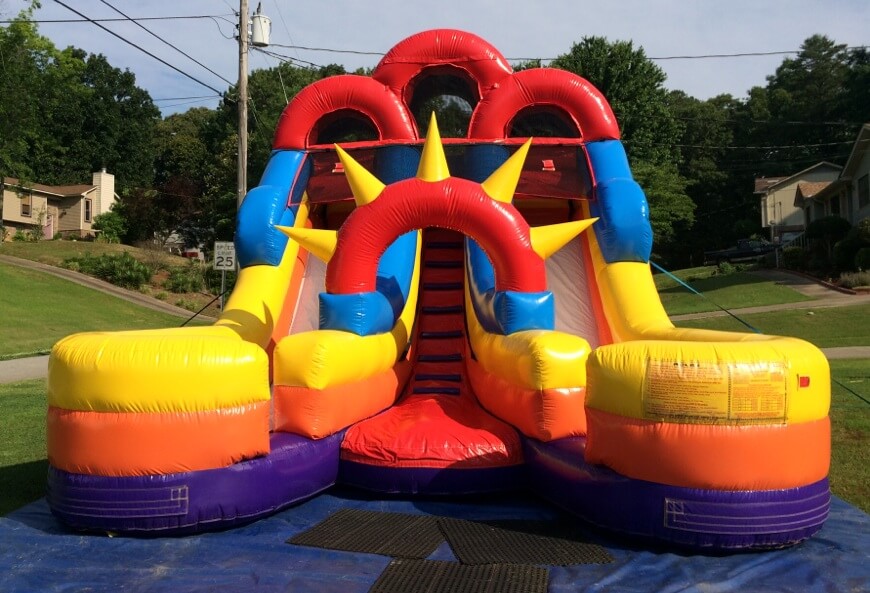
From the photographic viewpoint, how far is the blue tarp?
10.5 feet

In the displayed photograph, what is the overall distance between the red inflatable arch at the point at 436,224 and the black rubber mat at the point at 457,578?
2.05 m

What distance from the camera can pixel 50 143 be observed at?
1561 inches

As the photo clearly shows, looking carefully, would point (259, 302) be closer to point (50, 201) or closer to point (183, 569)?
point (183, 569)

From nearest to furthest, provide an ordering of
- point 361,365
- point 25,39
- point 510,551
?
point 510,551 → point 361,365 → point 25,39

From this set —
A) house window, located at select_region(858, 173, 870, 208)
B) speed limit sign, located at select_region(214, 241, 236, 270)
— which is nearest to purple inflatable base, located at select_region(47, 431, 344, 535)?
speed limit sign, located at select_region(214, 241, 236, 270)

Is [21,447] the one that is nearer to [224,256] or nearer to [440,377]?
[440,377]

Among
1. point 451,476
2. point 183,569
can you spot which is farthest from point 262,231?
point 183,569

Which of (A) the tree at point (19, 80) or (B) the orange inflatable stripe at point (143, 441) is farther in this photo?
(A) the tree at point (19, 80)

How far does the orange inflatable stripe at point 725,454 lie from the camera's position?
3418mm

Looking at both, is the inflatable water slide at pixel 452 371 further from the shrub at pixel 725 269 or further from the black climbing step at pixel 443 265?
the shrub at pixel 725 269

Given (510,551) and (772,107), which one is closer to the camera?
(510,551)

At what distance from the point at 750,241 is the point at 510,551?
31910 millimetres

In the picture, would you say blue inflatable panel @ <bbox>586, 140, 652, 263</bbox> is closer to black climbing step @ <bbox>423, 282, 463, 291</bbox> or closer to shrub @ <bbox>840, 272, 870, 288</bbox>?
black climbing step @ <bbox>423, 282, 463, 291</bbox>

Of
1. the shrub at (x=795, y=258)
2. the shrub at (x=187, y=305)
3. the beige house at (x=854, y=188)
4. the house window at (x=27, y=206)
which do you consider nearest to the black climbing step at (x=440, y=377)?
the shrub at (x=187, y=305)
